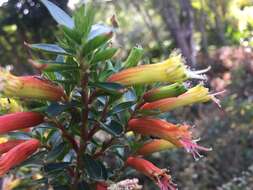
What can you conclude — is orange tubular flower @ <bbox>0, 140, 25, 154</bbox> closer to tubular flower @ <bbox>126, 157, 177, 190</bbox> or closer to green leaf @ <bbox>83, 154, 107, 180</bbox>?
green leaf @ <bbox>83, 154, 107, 180</bbox>

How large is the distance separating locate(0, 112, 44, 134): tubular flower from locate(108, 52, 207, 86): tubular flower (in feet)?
0.77

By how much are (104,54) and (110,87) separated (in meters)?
0.09

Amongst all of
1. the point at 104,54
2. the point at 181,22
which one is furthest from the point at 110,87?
the point at 181,22

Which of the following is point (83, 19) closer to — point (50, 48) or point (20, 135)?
point (50, 48)

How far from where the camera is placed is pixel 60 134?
1.62 m

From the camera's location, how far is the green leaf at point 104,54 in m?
1.42

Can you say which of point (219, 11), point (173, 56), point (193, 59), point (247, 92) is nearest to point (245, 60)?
point (247, 92)

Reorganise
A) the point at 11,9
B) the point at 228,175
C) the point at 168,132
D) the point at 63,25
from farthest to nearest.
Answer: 1. the point at 11,9
2. the point at 228,175
3. the point at 168,132
4. the point at 63,25

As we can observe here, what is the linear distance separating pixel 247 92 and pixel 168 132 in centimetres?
659

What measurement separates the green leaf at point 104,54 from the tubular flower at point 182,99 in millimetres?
214

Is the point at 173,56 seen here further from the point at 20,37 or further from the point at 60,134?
the point at 20,37

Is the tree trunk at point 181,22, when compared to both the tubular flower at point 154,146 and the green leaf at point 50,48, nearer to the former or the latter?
the tubular flower at point 154,146

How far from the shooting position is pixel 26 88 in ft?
4.76

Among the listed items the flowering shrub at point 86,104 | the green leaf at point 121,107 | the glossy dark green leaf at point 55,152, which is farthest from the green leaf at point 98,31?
the glossy dark green leaf at point 55,152
